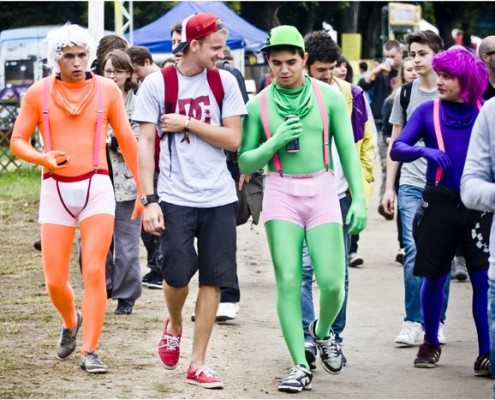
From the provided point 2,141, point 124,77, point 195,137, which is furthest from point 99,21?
point 2,141

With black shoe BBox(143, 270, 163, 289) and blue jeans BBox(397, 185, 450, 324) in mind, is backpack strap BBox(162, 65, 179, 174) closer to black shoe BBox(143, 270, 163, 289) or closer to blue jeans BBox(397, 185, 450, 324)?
blue jeans BBox(397, 185, 450, 324)

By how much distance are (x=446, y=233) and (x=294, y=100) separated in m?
1.28

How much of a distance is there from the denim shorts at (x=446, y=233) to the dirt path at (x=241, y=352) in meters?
0.68

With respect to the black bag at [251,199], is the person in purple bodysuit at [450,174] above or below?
above

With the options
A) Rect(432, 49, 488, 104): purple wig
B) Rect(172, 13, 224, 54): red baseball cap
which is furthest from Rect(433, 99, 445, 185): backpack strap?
Rect(172, 13, 224, 54): red baseball cap

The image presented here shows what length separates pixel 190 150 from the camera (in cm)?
682

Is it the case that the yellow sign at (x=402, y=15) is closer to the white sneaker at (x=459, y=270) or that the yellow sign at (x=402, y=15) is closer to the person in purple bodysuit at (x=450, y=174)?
the white sneaker at (x=459, y=270)

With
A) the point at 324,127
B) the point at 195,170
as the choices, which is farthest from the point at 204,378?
the point at 324,127

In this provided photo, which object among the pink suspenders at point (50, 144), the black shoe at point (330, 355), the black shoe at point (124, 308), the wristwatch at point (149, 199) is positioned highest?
the pink suspenders at point (50, 144)

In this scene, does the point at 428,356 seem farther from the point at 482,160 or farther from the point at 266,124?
the point at 482,160

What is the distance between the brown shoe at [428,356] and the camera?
7.75 meters

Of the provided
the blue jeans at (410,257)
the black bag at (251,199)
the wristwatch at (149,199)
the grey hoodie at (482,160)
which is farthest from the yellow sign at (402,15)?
the grey hoodie at (482,160)

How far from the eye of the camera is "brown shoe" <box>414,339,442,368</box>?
25.4ft

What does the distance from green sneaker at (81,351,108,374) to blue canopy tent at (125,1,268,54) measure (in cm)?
1977
